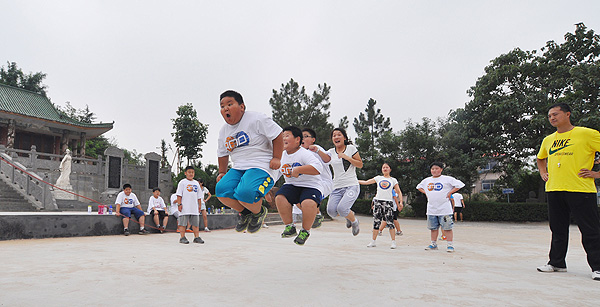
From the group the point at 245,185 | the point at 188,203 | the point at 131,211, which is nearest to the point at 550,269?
the point at 245,185

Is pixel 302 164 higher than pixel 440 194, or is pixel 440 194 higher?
pixel 302 164

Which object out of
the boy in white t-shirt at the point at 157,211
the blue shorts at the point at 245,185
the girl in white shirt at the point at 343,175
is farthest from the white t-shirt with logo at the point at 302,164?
the boy in white t-shirt at the point at 157,211

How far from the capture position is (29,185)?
57.9 feet

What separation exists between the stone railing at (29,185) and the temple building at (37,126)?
8312 millimetres

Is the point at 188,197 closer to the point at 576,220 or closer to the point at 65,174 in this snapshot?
the point at 576,220

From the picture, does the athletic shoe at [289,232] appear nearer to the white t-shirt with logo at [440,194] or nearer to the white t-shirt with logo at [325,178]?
the white t-shirt with logo at [325,178]

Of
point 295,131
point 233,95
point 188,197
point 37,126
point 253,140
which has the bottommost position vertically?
point 188,197

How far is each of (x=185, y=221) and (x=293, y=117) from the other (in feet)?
68.8

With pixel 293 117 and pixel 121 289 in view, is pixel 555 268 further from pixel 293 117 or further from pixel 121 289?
pixel 293 117

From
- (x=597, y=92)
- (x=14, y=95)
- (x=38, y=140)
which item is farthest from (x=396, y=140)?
(x=14, y=95)

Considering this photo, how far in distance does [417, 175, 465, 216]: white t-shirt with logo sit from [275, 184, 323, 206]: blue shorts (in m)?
3.83

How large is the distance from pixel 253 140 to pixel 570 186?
417 centimetres

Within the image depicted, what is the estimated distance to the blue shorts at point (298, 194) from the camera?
4965 mm

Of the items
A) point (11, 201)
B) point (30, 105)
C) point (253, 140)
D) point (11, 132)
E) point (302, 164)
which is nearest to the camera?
point (253, 140)
